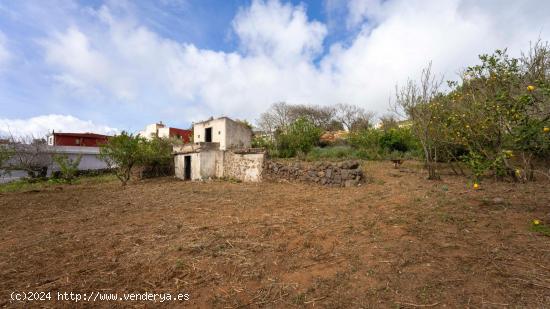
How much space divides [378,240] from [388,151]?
12.6m

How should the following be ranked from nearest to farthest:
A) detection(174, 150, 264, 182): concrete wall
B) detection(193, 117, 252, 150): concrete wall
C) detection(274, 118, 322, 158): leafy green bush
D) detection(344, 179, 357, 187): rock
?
detection(344, 179, 357, 187): rock, detection(174, 150, 264, 182): concrete wall, detection(274, 118, 322, 158): leafy green bush, detection(193, 117, 252, 150): concrete wall

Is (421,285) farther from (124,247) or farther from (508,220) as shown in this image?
(124,247)

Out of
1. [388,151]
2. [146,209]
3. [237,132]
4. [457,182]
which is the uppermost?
[237,132]

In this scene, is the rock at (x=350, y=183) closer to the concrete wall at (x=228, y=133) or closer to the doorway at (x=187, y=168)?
the concrete wall at (x=228, y=133)

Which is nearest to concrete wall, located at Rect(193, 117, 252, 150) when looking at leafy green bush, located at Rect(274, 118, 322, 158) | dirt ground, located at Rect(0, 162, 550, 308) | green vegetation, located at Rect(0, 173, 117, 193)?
leafy green bush, located at Rect(274, 118, 322, 158)

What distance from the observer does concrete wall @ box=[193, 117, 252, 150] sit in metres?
17.7

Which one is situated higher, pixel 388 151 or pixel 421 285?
pixel 388 151

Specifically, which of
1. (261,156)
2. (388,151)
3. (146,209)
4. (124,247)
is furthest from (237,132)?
(124,247)

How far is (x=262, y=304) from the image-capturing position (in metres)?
2.38

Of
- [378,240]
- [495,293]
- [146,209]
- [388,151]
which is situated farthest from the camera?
[388,151]

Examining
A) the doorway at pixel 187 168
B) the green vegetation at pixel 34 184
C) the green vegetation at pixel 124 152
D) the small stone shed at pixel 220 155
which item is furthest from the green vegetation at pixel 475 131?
the green vegetation at pixel 34 184

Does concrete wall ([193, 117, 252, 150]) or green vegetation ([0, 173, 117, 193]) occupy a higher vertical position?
concrete wall ([193, 117, 252, 150])

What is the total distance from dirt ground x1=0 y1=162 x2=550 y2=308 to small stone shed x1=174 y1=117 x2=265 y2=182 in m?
6.68

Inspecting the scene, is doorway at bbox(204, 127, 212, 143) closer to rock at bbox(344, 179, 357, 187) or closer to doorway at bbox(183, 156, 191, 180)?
doorway at bbox(183, 156, 191, 180)
